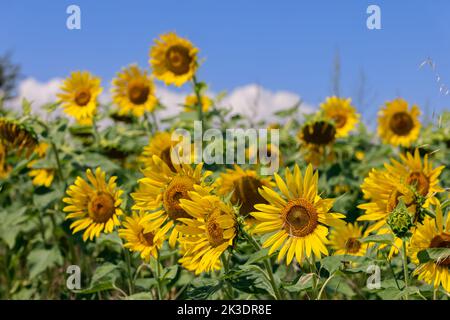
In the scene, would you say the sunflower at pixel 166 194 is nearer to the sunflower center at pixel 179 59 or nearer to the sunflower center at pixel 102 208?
the sunflower center at pixel 102 208

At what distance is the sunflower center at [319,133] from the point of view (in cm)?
294

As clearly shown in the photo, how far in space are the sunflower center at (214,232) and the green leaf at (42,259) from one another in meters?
1.42

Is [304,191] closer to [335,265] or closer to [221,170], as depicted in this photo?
[335,265]

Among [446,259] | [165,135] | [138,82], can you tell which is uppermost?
[138,82]

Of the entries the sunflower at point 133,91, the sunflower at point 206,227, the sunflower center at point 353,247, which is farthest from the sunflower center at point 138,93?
the sunflower at point 206,227

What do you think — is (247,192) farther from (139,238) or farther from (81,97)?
(81,97)

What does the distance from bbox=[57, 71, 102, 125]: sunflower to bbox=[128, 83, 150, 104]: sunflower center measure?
10.9 inches

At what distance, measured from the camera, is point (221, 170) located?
2703mm

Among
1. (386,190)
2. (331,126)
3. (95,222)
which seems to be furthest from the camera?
(331,126)

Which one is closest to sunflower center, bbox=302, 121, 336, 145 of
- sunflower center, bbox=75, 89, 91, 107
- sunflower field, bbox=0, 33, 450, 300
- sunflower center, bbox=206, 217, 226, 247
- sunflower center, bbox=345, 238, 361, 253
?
sunflower field, bbox=0, 33, 450, 300

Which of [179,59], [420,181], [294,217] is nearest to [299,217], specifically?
[294,217]

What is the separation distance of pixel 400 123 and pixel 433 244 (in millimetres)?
2072
